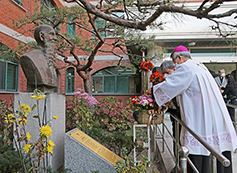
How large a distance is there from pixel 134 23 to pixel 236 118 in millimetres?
2848

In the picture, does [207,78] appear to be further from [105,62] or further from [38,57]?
[105,62]

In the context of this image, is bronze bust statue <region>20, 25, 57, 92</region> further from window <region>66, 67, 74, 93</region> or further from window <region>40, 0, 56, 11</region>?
window <region>66, 67, 74, 93</region>

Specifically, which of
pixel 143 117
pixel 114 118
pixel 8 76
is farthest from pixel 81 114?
pixel 8 76

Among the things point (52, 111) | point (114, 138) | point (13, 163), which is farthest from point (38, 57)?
point (114, 138)

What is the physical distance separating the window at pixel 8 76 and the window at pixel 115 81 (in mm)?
5156

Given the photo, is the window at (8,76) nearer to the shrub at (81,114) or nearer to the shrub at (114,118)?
the shrub at (81,114)

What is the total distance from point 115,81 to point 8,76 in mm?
6274

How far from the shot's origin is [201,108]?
1.78 metres

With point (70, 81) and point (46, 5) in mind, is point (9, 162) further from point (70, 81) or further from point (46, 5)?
point (70, 81)

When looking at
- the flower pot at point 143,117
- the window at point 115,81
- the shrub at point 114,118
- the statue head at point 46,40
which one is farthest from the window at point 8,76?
the flower pot at point 143,117

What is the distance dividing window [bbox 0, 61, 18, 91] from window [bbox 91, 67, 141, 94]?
5.16 m

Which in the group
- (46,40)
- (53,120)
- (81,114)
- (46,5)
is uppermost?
(46,5)

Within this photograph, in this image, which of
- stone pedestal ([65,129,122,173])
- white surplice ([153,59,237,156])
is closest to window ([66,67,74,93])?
stone pedestal ([65,129,122,173])

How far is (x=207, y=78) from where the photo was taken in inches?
71.6
